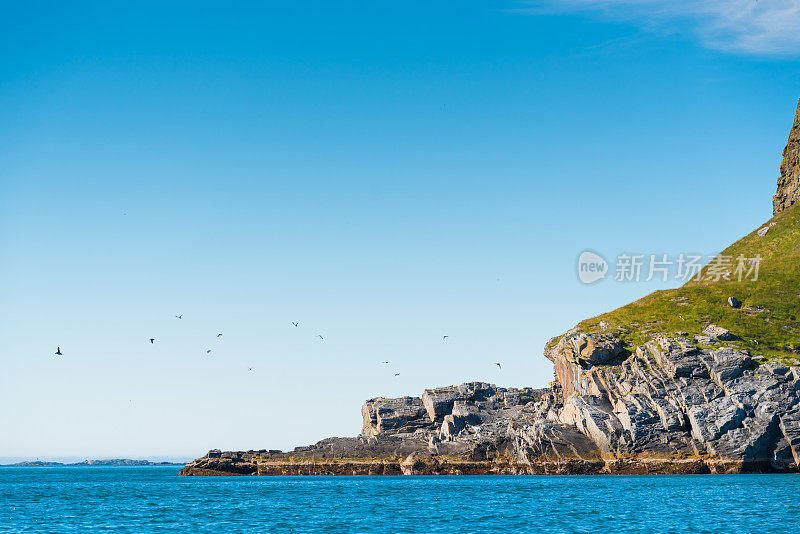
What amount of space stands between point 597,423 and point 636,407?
21.5 ft

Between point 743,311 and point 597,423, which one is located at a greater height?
point 743,311

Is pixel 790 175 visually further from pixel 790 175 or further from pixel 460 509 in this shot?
pixel 460 509

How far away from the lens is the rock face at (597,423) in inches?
3952

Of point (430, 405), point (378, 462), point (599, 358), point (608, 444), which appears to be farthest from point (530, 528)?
point (430, 405)

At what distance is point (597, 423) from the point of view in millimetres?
113500

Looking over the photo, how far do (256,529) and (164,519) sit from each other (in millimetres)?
12907

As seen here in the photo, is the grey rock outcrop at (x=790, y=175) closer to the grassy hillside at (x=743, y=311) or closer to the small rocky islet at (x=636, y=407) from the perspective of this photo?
the small rocky islet at (x=636, y=407)

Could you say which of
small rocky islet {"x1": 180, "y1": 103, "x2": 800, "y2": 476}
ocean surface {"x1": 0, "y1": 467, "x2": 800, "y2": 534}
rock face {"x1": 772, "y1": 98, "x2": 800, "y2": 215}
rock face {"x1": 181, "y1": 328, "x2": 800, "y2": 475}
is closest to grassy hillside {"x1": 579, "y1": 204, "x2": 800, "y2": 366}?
small rocky islet {"x1": 180, "y1": 103, "x2": 800, "y2": 476}

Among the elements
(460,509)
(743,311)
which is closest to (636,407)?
(743,311)

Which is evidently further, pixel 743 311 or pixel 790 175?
pixel 790 175

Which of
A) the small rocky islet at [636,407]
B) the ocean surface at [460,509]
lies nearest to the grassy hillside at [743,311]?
the small rocky islet at [636,407]

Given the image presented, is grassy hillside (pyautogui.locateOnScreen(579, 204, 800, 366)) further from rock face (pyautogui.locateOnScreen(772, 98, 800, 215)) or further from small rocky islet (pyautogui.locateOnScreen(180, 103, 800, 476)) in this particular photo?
rock face (pyautogui.locateOnScreen(772, 98, 800, 215))

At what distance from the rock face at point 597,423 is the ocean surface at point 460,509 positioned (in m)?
8.43

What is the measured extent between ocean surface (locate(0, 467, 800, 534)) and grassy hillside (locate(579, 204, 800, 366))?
29.9 meters
